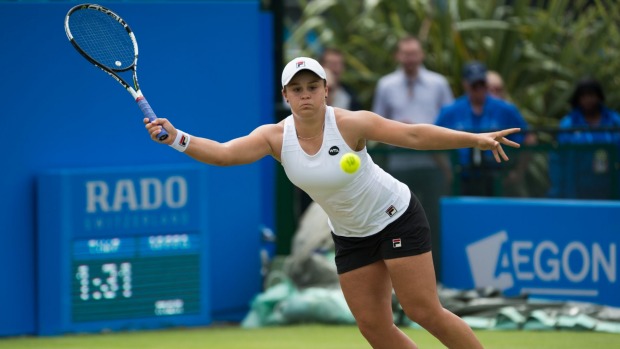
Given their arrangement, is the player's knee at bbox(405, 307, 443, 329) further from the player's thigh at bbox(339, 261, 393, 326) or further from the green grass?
the green grass

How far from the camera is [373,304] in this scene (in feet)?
21.8

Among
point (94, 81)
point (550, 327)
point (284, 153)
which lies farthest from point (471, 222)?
point (284, 153)

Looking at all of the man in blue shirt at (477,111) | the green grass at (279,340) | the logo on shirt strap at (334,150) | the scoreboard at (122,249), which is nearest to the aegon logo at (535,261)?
the green grass at (279,340)

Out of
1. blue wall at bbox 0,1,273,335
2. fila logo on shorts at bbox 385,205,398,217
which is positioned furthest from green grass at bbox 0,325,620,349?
fila logo on shorts at bbox 385,205,398,217

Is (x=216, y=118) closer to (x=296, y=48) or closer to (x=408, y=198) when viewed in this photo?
(x=408, y=198)

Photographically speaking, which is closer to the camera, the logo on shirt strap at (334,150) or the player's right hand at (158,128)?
the player's right hand at (158,128)

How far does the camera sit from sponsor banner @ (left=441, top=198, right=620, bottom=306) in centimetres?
976

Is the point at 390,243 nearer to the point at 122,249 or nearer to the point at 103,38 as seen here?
the point at 103,38

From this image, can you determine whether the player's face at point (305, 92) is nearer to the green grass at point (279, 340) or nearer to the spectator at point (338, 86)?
the green grass at point (279, 340)

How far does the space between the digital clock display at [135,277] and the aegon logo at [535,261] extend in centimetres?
245

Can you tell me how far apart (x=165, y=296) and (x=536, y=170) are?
334 cm

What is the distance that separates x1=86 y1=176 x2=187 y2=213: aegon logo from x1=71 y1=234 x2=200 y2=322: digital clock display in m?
0.27

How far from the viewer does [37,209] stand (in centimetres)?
963

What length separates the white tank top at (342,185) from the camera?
6480mm
